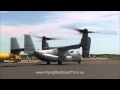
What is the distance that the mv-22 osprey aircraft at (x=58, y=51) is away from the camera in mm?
33438

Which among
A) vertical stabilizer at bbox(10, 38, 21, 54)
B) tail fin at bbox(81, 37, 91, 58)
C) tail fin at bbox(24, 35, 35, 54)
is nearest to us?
tail fin at bbox(81, 37, 91, 58)

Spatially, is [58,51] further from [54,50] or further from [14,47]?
[14,47]

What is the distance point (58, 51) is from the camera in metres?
38.9

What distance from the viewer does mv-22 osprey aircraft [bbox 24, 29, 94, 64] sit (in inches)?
1316

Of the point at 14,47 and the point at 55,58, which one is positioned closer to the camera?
the point at 14,47

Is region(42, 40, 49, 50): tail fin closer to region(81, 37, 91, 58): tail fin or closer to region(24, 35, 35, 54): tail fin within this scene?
region(24, 35, 35, 54): tail fin

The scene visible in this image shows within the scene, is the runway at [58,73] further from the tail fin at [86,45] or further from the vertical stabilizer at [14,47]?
the vertical stabilizer at [14,47]

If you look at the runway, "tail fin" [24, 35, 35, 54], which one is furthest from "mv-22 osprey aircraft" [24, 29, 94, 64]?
the runway

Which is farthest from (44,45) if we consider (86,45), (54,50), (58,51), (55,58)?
(86,45)
